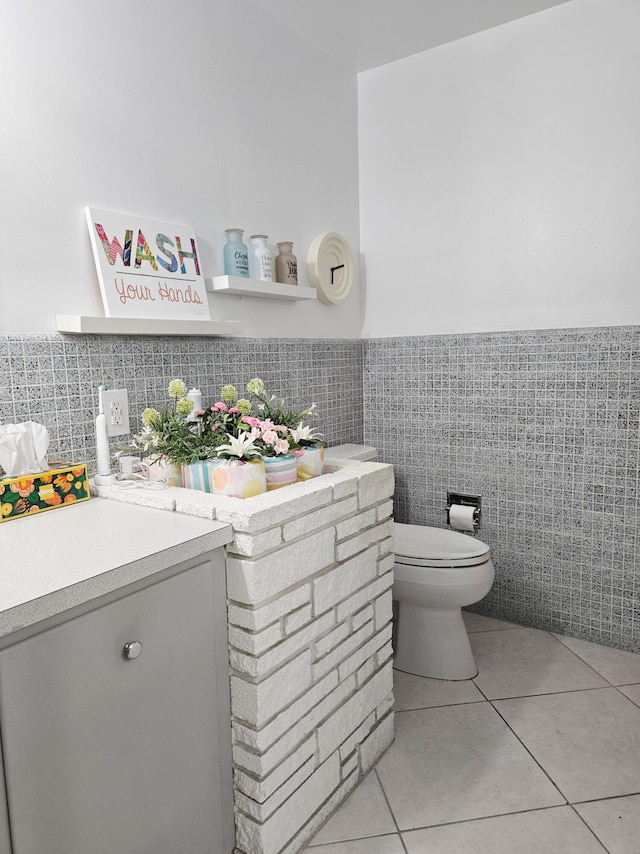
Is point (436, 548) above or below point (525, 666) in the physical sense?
above

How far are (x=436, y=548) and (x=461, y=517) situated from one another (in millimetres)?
418

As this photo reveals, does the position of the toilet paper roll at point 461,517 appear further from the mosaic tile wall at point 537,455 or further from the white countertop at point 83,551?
the white countertop at point 83,551

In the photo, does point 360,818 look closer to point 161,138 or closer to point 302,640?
point 302,640

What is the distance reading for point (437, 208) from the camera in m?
2.67

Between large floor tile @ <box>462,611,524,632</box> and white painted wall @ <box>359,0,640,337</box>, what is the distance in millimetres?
1266

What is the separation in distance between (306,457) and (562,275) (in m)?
1.43

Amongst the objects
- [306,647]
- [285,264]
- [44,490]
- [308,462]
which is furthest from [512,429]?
[44,490]

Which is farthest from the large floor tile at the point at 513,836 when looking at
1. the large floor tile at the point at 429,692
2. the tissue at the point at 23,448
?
the tissue at the point at 23,448

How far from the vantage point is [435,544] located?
236 cm

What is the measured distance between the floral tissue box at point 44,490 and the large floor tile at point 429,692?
1285 millimetres

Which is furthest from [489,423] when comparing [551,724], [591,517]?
[551,724]

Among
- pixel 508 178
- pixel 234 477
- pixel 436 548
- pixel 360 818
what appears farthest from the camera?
pixel 508 178

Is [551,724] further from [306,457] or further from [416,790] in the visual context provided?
[306,457]

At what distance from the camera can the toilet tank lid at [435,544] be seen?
85.6 inches
